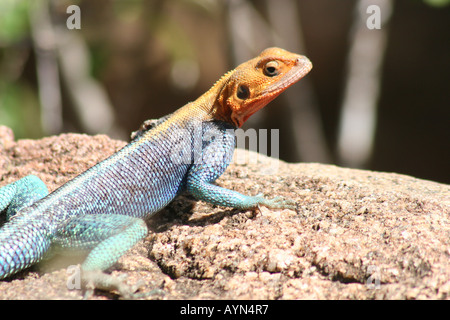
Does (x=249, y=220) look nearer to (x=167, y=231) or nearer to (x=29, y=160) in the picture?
(x=167, y=231)

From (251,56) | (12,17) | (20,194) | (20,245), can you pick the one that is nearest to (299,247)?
Answer: (20,245)

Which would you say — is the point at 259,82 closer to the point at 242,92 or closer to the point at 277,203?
the point at 242,92

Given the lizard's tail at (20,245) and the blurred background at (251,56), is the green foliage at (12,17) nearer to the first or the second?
the blurred background at (251,56)

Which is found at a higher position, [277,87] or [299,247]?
[277,87]

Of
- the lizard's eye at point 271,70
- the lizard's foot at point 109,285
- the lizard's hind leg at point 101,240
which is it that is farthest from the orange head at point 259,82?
the lizard's foot at point 109,285

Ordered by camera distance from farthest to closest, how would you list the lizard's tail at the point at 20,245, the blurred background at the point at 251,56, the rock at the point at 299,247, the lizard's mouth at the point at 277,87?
the blurred background at the point at 251,56
the lizard's mouth at the point at 277,87
the lizard's tail at the point at 20,245
the rock at the point at 299,247
